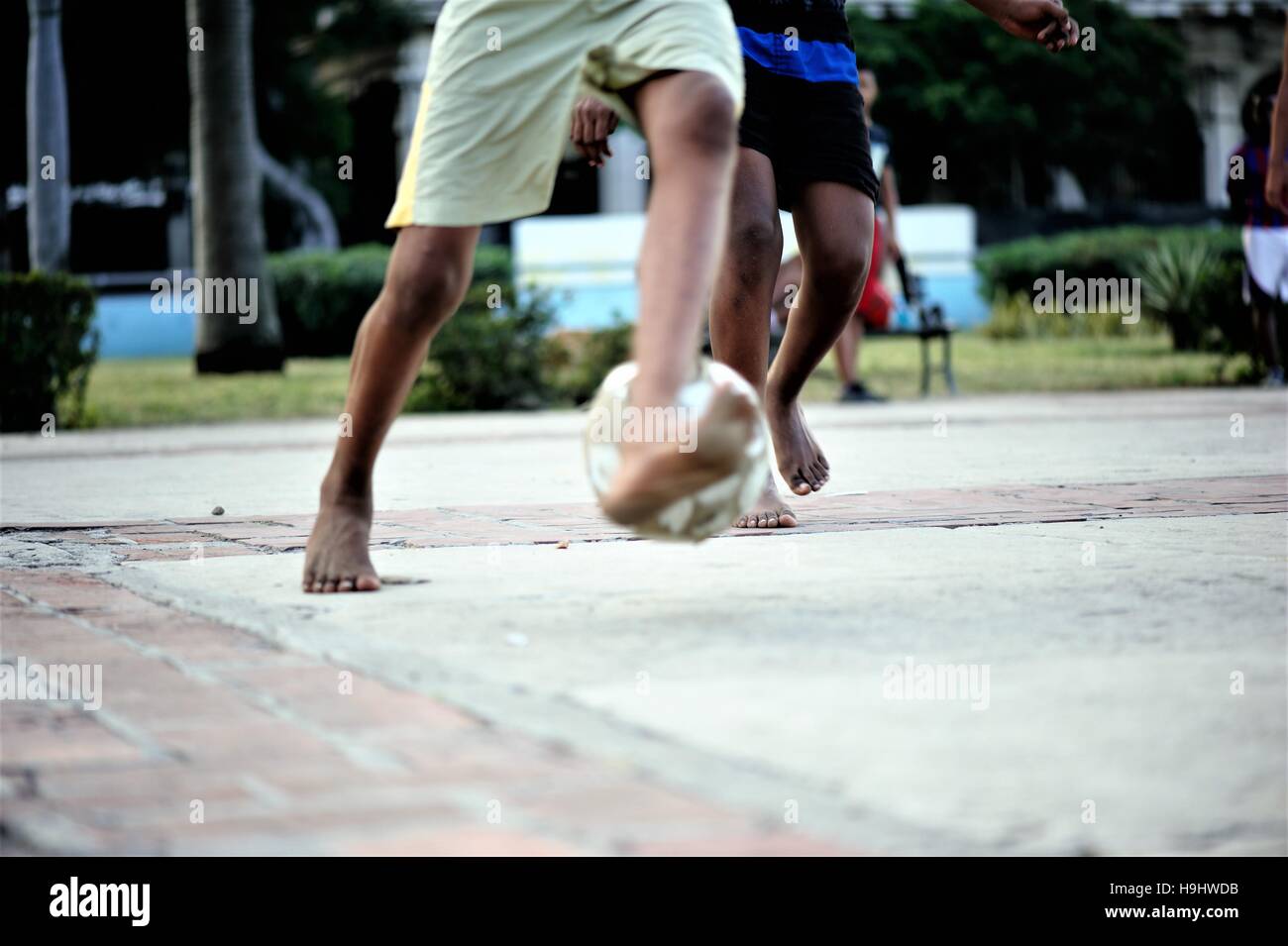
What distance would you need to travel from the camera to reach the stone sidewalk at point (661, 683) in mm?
2119

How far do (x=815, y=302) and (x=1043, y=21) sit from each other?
92cm

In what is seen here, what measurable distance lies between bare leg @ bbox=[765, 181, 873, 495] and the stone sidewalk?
235mm

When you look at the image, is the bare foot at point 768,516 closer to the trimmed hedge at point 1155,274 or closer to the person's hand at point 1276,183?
the person's hand at point 1276,183

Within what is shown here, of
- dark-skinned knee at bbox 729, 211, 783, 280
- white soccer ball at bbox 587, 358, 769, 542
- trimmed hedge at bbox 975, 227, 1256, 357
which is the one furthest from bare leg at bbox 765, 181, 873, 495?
trimmed hedge at bbox 975, 227, 1256, 357

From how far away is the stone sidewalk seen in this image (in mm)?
2119

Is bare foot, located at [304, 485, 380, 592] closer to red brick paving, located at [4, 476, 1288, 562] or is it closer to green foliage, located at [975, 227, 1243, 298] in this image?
red brick paving, located at [4, 476, 1288, 562]

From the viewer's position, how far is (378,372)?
12.4 ft

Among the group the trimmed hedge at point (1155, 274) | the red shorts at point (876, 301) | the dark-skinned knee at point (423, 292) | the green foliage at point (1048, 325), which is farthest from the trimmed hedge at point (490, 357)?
the green foliage at point (1048, 325)

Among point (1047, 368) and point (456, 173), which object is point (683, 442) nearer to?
point (456, 173)

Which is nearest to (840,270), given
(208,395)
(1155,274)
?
(208,395)

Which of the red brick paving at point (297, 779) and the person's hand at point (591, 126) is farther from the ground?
the person's hand at point (591, 126)

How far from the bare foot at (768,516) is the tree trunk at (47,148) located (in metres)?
11.1
